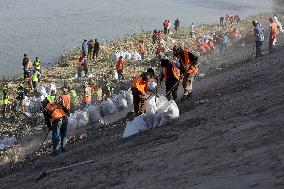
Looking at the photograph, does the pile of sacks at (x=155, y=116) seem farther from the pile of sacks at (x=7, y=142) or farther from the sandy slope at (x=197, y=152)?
the pile of sacks at (x=7, y=142)

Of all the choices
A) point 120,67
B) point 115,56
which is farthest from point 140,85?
point 115,56

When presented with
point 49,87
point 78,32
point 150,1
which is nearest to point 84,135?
point 49,87

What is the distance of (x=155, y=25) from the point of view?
1884 inches

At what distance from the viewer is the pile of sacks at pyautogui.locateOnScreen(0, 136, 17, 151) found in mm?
15203

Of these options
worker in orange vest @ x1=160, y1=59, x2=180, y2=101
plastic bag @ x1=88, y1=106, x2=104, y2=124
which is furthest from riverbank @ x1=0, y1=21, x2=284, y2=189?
plastic bag @ x1=88, y1=106, x2=104, y2=124

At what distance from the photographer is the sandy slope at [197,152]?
6.21 metres

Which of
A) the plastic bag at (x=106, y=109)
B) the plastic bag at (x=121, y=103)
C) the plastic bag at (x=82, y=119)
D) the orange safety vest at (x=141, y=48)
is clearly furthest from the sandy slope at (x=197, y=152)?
the orange safety vest at (x=141, y=48)

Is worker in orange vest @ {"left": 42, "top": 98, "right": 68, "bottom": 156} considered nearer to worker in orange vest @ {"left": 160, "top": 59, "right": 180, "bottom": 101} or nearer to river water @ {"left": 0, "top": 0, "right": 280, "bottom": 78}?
worker in orange vest @ {"left": 160, "top": 59, "right": 180, "bottom": 101}

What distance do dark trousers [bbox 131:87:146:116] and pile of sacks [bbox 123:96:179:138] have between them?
0.74 metres

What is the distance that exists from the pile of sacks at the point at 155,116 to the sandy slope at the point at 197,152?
0.28 metres

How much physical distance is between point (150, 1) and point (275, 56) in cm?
5030

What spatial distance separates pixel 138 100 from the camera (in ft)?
39.0

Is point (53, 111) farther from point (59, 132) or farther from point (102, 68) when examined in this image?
point (102, 68)

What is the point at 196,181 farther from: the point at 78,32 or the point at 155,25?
the point at 155,25
